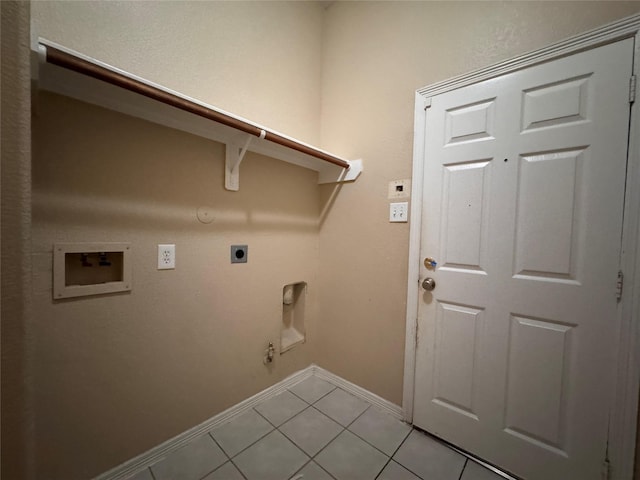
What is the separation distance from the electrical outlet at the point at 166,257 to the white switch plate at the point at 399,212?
125 cm

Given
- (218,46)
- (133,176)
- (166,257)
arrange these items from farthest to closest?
(218,46), (166,257), (133,176)

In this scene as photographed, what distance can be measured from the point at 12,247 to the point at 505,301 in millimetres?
1626

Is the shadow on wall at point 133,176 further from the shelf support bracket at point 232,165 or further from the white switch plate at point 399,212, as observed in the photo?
the white switch plate at point 399,212

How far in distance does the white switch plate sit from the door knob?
375mm

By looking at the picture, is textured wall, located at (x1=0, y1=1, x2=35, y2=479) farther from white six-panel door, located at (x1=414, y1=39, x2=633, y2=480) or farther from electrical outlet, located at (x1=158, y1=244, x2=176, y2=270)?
white six-panel door, located at (x1=414, y1=39, x2=633, y2=480)

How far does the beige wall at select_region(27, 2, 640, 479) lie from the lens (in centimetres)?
96

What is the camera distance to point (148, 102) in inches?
39.5

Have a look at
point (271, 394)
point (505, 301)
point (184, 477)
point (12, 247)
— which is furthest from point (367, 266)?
point (12, 247)

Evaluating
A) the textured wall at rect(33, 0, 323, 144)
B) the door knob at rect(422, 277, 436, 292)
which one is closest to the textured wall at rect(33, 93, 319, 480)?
the textured wall at rect(33, 0, 323, 144)

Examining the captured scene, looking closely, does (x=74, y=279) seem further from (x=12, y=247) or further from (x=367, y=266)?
(x=367, y=266)

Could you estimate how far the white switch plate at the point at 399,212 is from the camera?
1.49 meters

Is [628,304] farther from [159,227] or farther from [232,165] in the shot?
[159,227]

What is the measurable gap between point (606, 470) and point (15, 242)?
1975 mm

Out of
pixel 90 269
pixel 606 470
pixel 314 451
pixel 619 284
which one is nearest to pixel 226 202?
pixel 90 269
